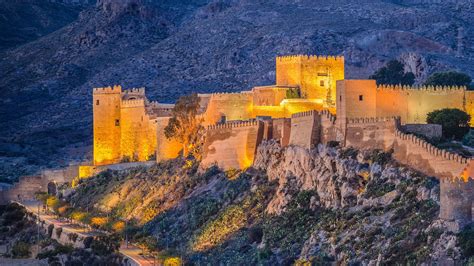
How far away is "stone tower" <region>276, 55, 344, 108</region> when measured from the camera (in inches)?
3698

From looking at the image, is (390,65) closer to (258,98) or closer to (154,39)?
(258,98)

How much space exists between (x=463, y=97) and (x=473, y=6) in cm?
7796

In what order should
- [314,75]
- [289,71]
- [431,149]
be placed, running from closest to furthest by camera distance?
1. [431,149]
2. [314,75]
3. [289,71]

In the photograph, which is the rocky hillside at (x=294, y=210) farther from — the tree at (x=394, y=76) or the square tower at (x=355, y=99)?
the tree at (x=394, y=76)

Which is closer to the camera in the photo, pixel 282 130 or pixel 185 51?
pixel 282 130

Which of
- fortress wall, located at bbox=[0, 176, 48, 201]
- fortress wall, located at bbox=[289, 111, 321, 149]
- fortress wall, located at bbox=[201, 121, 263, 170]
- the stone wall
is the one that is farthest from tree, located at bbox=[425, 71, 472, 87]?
fortress wall, located at bbox=[0, 176, 48, 201]

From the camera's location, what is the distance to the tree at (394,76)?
110 metres

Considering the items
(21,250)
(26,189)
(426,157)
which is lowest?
(21,250)

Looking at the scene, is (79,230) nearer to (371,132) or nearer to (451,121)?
(371,132)

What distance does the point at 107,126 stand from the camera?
107938 mm

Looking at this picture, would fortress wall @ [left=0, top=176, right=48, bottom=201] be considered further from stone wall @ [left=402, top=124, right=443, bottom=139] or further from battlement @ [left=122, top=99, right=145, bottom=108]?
stone wall @ [left=402, top=124, right=443, bottom=139]

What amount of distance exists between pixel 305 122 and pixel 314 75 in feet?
37.1

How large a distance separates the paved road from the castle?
12.8ft

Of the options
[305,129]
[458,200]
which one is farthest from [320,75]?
[458,200]
